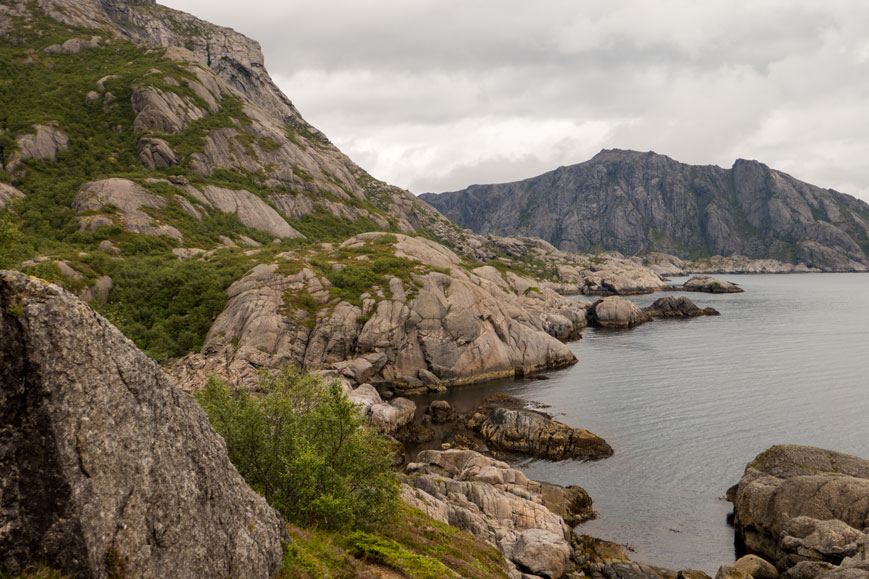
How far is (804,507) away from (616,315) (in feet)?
344

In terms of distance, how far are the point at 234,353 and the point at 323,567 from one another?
189 feet

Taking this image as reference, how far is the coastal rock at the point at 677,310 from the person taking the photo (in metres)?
147

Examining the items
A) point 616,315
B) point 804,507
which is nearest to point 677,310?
point 616,315

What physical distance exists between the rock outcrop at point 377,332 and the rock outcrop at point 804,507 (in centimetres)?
4543

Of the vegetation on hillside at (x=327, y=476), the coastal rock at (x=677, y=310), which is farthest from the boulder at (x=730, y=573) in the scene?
the coastal rock at (x=677, y=310)

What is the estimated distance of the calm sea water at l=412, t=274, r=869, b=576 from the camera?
4022 cm

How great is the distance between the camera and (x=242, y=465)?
23422 mm

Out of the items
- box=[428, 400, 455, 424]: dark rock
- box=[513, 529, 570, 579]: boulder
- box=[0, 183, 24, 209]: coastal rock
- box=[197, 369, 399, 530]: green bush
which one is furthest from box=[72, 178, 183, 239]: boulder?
box=[513, 529, 570, 579]: boulder

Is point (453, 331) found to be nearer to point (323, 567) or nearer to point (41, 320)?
point (323, 567)

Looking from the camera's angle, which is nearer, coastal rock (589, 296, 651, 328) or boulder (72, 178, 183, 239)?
boulder (72, 178, 183, 239)

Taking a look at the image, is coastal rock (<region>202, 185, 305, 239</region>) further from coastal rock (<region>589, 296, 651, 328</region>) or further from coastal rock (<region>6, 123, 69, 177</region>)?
coastal rock (<region>589, 296, 651, 328</region>)

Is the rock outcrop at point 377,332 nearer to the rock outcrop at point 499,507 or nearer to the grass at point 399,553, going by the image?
the rock outcrop at point 499,507

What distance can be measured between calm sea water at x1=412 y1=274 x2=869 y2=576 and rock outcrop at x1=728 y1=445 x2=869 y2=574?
101 inches

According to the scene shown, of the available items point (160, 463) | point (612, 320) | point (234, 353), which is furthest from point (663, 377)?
point (160, 463)
